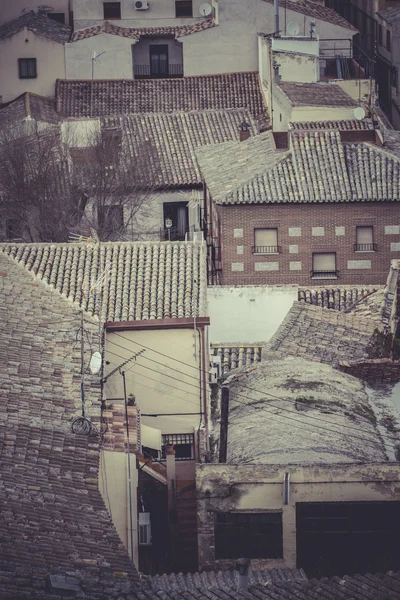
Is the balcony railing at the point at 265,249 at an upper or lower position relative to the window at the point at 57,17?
lower

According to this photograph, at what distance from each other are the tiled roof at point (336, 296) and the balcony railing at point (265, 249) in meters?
5.96

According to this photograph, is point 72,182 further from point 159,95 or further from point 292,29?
point 292,29

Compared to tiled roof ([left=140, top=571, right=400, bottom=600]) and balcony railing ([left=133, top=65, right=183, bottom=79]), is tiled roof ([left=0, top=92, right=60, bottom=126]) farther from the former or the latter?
tiled roof ([left=140, top=571, right=400, bottom=600])

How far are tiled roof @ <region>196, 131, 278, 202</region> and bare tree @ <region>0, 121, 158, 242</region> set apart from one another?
316cm

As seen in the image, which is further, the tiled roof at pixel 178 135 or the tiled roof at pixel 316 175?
the tiled roof at pixel 178 135

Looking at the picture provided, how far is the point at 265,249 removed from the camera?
188 ft

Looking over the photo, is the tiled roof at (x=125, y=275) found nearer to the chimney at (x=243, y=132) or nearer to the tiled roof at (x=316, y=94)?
the tiled roof at (x=316, y=94)

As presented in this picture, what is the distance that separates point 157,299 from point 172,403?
8.39 feet

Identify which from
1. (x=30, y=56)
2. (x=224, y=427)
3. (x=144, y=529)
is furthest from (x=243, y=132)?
(x=144, y=529)

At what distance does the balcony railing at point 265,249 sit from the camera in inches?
2259

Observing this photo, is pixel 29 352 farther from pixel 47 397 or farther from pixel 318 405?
pixel 318 405

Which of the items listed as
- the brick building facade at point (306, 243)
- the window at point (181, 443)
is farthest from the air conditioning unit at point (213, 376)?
the brick building facade at point (306, 243)

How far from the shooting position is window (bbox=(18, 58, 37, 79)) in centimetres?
7725

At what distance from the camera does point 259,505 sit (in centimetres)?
3388
